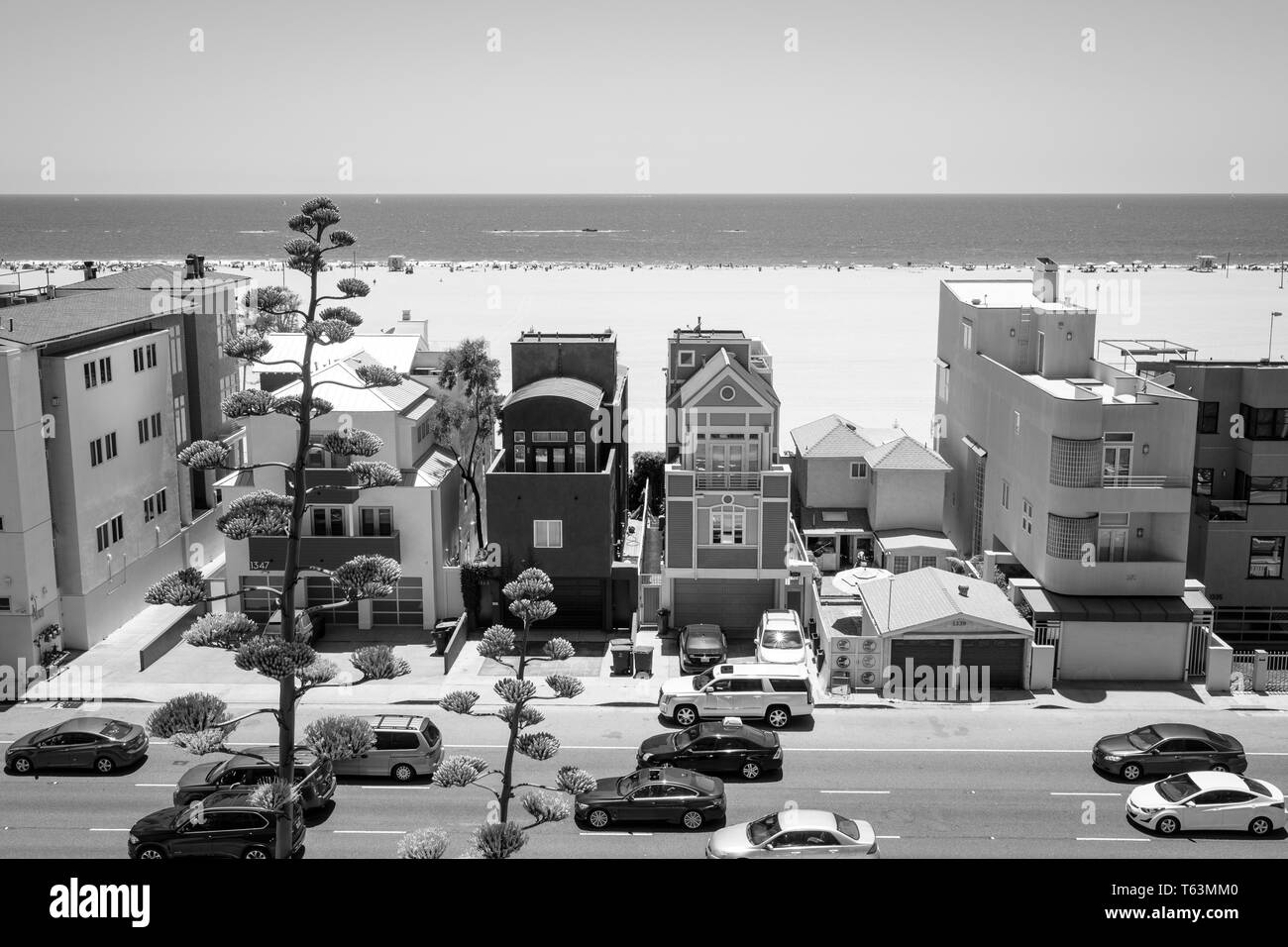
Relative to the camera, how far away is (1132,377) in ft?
126

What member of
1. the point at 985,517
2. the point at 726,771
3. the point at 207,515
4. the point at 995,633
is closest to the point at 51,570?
the point at 207,515

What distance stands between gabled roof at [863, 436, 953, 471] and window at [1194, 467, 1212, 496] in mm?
8606

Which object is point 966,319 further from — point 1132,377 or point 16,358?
point 16,358

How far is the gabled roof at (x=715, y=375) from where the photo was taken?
40156 millimetres

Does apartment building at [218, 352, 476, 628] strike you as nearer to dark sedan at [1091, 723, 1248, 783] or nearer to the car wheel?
dark sedan at [1091, 723, 1248, 783]

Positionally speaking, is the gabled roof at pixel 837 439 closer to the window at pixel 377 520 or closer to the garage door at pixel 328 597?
the window at pixel 377 520

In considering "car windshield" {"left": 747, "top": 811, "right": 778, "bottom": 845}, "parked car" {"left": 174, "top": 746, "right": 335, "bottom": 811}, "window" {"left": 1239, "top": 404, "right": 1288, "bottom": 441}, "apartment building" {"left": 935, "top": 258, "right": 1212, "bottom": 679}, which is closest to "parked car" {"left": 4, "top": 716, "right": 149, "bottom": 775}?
"parked car" {"left": 174, "top": 746, "right": 335, "bottom": 811}

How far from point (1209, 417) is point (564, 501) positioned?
910 inches

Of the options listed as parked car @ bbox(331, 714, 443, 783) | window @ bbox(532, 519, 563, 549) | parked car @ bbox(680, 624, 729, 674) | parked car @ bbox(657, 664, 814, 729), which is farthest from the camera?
window @ bbox(532, 519, 563, 549)

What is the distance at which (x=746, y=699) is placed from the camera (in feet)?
106

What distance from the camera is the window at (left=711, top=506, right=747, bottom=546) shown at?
131 ft

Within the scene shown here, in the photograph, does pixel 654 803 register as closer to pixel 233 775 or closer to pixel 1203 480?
pixel 233 775

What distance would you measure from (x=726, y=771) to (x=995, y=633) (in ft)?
35.0

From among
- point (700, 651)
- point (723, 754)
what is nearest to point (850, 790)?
point (723, 754)
